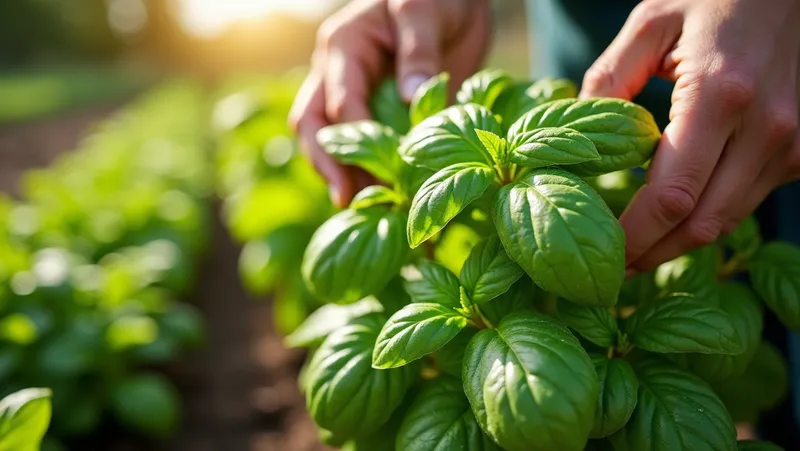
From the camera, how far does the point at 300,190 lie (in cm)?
237

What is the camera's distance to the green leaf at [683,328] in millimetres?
942

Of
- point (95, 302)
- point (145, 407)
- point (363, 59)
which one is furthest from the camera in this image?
point (95, 302)

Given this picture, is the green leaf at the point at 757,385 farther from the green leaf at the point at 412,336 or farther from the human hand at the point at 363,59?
the human hand at the point at 363,59

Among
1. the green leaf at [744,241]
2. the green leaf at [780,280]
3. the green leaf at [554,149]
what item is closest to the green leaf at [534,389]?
the green leaf at [554,149]

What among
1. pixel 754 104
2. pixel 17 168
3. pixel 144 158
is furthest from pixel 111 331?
pixel 17 168

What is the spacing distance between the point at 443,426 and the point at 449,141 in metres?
0.42

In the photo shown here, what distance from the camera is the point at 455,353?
42.1 inches

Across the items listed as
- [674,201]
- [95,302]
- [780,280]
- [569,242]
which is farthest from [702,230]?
[95,302]

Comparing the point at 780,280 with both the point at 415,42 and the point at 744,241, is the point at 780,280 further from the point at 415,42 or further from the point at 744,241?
the point at 415,42

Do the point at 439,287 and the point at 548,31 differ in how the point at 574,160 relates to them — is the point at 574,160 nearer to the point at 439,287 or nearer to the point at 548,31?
the point at 439,287

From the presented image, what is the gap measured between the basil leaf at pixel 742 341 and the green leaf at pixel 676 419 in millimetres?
93

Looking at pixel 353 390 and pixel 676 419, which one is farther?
pixel 353 390

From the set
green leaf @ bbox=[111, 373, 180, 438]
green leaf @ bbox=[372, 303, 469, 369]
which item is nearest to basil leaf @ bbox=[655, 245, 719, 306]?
green leaf @ bbox=[372, 303, 469, 369]

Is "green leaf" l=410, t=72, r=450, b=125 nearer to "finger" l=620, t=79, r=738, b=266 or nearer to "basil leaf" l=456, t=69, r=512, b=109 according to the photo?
"basil leaf" l=456, t=69, r=512, b=109
